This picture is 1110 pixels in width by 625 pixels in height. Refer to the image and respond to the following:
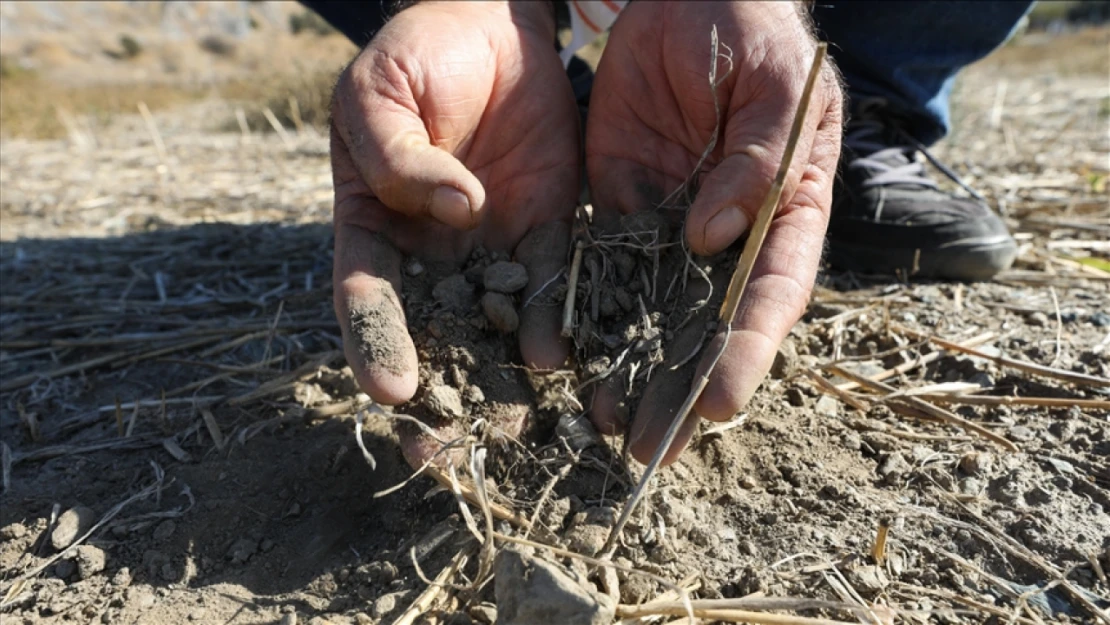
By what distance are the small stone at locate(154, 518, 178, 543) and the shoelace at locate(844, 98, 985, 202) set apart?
2577mm

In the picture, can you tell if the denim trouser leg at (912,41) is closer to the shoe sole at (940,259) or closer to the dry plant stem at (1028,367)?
the shoe sole at (940,259)

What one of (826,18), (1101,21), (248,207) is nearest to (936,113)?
(826,18)

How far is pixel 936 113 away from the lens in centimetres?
322

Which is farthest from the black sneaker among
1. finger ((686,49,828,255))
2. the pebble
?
finger ((686,49,828,255))

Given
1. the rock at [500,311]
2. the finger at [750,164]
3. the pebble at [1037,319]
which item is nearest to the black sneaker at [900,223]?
the pebble at [1037,319]

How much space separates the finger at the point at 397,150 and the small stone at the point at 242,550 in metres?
0.86

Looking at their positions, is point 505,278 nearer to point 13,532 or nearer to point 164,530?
point 164,530

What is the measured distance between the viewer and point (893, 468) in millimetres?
1774

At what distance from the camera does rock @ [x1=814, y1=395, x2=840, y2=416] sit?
1.98 metres

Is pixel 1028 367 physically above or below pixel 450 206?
below

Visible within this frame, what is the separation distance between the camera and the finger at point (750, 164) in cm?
181

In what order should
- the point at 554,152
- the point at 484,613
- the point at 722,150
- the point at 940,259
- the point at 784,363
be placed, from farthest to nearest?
1. the point at 940,259
2. the point at 554,152
3. the point at 722,150
4. the point at 784,363
5. the point at 484,613

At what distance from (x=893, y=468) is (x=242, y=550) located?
4.85ft

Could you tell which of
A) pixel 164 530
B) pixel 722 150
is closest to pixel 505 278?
pixel 722 150
